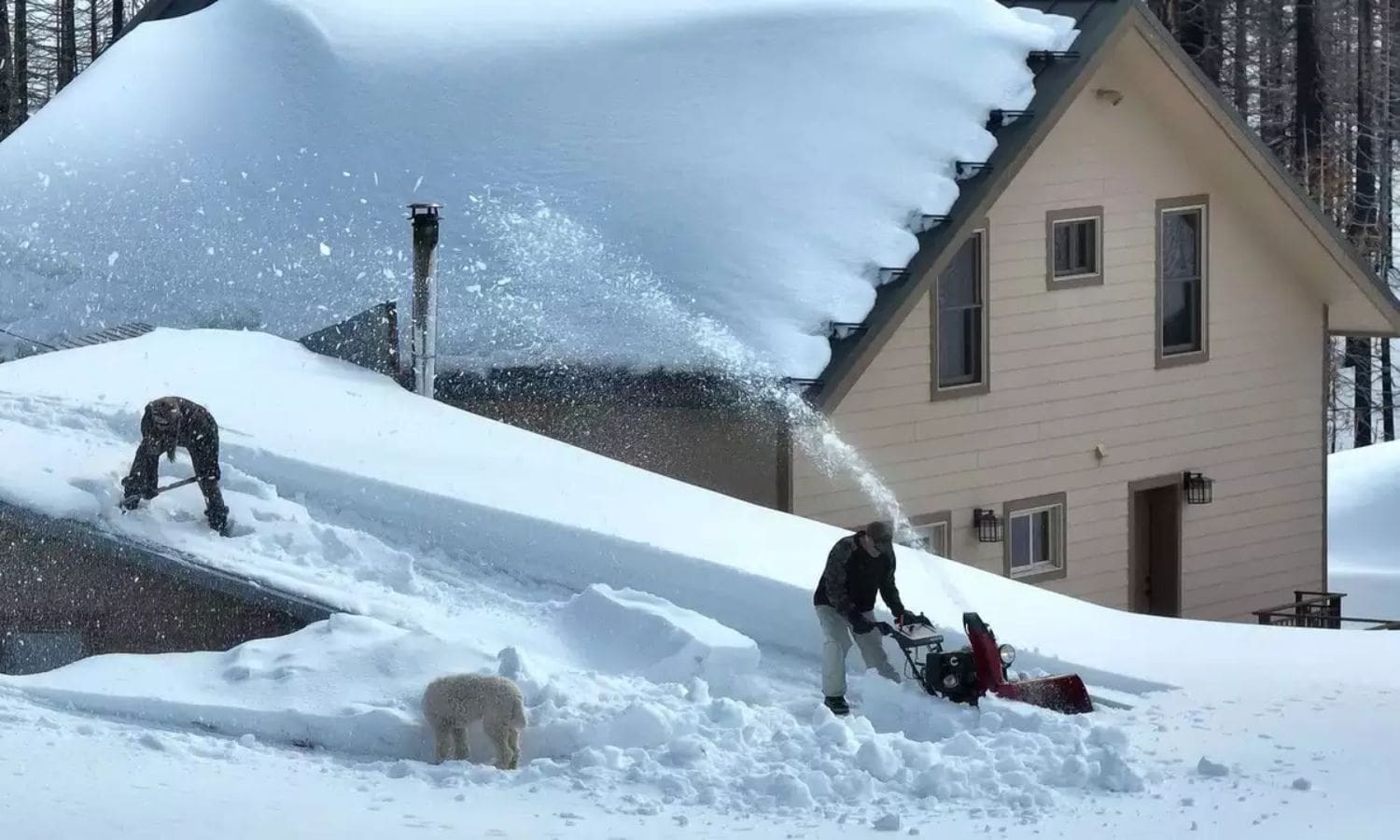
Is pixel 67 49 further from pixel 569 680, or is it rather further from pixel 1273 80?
pixel 569 680

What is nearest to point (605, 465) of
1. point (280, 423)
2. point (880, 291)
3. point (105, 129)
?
point (280, 423)

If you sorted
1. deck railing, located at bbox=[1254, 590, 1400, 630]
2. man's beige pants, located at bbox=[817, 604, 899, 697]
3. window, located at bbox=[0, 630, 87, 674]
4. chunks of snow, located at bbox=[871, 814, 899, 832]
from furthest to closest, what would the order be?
deck railing, located at bbox=[1254, 590, 1400, 630] → window, located at bbox=[0, 630, 87, 674] → man's beige pants, located at bbox=[817, 604, 899, 697] → chunks of snow, located at bbox=[871, 814, 899, 832]

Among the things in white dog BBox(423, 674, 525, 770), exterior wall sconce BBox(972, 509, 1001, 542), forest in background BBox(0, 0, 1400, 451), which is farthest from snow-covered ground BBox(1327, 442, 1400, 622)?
white dog BBox(423, 674, 525, 770)

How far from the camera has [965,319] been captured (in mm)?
20625

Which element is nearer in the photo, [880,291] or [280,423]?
[280,423]

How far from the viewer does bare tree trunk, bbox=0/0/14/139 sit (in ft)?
124

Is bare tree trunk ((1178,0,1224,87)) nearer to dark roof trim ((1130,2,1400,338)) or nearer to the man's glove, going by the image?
dark roof trim ((1130,2,1400,338))

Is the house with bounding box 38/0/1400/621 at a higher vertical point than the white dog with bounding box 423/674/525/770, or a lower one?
higher

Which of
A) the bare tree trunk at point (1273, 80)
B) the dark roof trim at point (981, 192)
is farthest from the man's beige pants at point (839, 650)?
the bare tree trunk at point (1273, 80)

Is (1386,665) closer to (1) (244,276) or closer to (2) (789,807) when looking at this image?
(2) (789,807)

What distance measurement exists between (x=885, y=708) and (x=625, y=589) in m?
1.97

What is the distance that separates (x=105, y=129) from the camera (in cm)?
2334

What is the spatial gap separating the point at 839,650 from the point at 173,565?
401cm

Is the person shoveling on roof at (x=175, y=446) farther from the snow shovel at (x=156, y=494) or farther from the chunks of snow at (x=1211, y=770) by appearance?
the chunks of snow at (x=1211, y=770)
